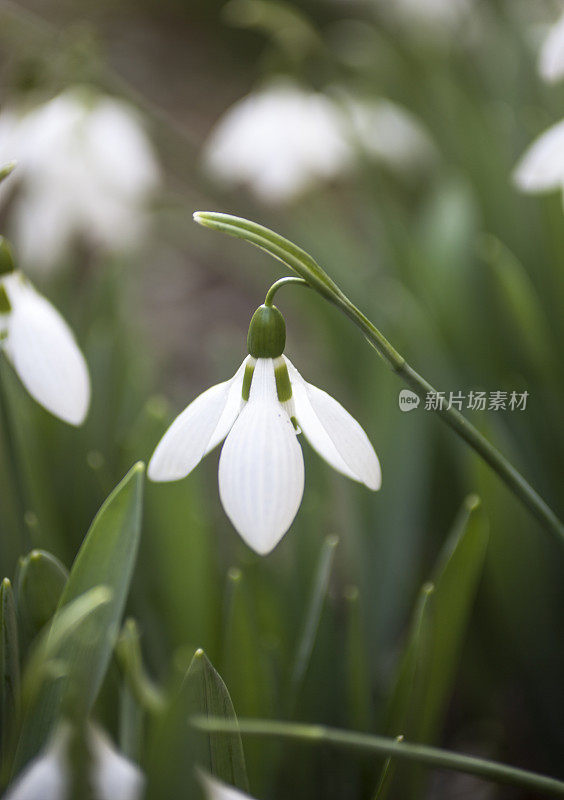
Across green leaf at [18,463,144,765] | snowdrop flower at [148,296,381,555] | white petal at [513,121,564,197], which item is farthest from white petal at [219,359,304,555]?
white petal at [513,121,564,197]

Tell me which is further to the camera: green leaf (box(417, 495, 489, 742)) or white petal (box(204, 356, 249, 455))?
green leaf (box(417, 495, 489, 742))

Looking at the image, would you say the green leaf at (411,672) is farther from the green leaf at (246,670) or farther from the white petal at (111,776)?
the white petal at (111,776)

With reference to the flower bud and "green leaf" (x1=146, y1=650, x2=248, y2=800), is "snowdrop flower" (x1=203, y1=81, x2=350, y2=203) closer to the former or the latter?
the flower bud

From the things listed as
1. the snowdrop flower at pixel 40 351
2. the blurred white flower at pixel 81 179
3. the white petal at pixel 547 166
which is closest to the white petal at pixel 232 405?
the snowdrop flower at pixel 40 351

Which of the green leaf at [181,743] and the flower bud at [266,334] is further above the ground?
the flower bud at [266,334]

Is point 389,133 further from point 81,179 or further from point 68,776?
point 68,776
